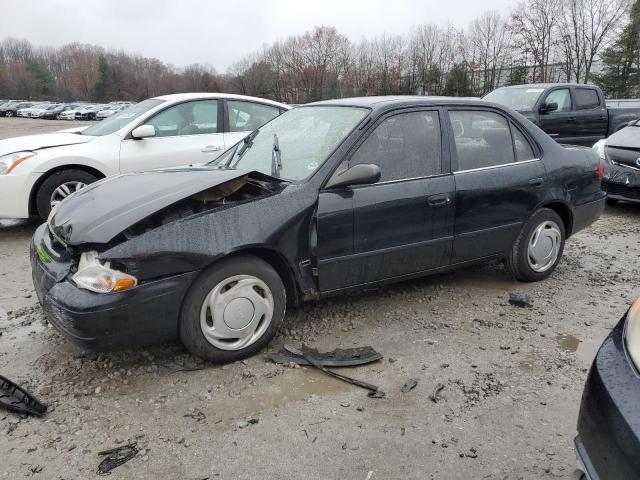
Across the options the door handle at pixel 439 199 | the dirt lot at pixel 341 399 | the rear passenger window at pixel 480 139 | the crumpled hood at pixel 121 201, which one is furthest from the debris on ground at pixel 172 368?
the rear passenger window at pixel 480 139

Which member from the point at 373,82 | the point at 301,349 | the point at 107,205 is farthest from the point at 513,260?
the point at 373,82

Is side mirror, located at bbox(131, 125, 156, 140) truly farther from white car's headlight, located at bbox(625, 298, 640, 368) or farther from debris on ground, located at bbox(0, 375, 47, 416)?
white car's headlight, located at bbox(625, 298, 640, 368)

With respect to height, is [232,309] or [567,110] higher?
[567,110]

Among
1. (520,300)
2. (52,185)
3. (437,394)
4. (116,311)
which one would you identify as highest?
(52,185)

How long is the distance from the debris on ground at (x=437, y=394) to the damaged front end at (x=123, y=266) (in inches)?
58.7

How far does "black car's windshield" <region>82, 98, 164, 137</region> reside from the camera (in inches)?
248

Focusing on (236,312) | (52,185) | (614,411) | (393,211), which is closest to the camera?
(614,411)

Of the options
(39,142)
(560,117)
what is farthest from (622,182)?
(39,142)

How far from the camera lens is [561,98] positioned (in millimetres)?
10812

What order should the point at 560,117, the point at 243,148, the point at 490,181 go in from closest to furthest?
the point at 490,181, the point at 243,148, the point at 560,117

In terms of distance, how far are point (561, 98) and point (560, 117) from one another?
50cm

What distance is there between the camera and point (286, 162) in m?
3.66

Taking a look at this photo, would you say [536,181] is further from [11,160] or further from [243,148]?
[11,160]

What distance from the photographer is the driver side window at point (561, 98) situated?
419 inches
